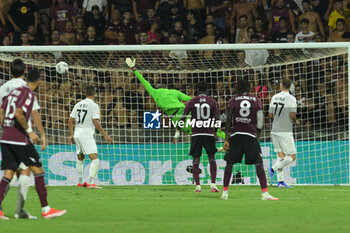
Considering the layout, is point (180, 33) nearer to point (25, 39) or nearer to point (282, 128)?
point (25, 39)

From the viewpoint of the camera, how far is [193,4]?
2008 centimetres

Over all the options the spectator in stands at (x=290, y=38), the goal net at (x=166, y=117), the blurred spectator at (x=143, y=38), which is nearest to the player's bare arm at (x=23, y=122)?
the goal net at (x=166, y=117)

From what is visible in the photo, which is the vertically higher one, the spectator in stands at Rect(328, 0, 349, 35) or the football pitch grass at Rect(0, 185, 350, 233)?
the spectator in stands at Rect(328, 0, 349, 35)

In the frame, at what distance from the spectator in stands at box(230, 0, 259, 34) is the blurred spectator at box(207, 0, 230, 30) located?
0.28 metres

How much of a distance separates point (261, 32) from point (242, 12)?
98 cm

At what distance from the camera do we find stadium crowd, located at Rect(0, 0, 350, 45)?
18969 mm

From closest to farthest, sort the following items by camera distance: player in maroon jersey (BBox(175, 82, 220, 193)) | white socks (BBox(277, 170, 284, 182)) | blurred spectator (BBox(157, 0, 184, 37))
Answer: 1. player in maroon jersey (BBox(175, 82, 220, 193))
2. white socks (BBox(277, 170, 284, 182))
3. blurred spectator (BBox(157, 0, 184, 37))

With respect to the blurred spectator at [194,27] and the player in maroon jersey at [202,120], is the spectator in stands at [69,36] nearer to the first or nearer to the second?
the blurred spectator at [194,27]

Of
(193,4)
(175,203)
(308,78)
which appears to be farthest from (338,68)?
(175,203)

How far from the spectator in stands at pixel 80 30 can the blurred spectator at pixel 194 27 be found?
9.67 ft

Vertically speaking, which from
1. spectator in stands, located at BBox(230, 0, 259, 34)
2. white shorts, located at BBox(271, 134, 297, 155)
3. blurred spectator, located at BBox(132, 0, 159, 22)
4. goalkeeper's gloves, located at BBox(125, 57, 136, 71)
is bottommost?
white shorts, located at BBox(271, 134, 297, 155)

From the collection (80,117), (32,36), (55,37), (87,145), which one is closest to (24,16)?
(32,36)

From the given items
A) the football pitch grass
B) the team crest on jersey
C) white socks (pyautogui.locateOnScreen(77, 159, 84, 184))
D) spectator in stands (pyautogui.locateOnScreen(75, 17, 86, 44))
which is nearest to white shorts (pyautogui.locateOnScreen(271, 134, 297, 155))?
the football pitch grass

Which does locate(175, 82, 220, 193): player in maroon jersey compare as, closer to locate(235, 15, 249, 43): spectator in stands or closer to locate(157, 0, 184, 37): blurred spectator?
locate(235, 15, 249, 43): spectator in stands
